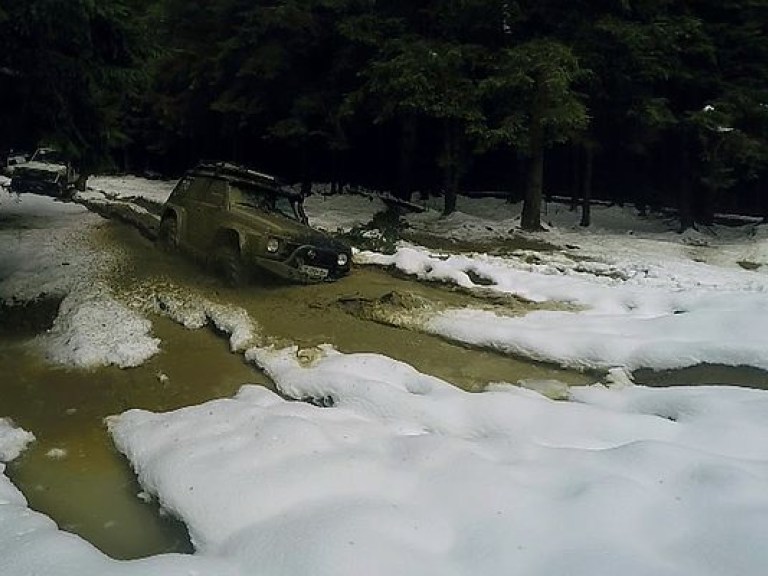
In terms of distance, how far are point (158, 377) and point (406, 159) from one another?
60.6ft

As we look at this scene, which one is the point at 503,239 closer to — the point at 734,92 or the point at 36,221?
the point at 734,92

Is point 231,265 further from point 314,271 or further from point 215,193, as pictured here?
point 215,193

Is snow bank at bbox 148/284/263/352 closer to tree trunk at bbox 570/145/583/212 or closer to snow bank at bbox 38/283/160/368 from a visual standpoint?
snow bank at bbox 38/283/160/368

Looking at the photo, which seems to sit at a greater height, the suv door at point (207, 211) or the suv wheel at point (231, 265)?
the suv door at point (207, 211)

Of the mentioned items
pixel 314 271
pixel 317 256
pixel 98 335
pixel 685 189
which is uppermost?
pixel 685 189

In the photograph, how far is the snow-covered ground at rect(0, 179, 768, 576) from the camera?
3.58 meters

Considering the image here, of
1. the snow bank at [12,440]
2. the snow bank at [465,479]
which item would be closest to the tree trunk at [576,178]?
the snow bank at [465,479]

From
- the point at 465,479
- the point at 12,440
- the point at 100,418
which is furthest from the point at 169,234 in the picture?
the point at 465,479

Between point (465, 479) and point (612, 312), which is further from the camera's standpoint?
point (612, 312)

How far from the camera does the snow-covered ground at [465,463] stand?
358cm

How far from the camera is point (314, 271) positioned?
32.9ft

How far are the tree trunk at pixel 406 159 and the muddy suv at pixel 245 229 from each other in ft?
40.3

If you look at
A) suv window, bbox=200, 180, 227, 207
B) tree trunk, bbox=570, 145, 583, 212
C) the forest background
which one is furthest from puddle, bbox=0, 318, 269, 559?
tree trunk, bbox=570, 145, 583, 212

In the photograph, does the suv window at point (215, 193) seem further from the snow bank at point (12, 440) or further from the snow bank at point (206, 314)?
the snow bank at point (12, 440)
